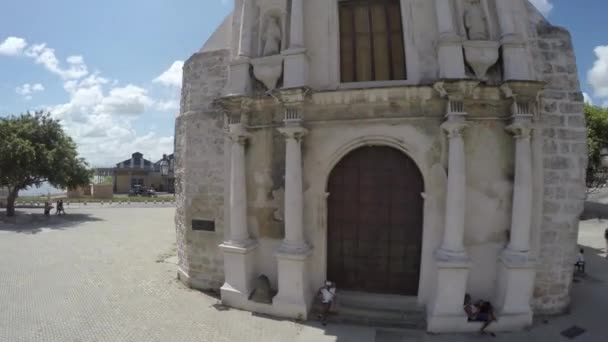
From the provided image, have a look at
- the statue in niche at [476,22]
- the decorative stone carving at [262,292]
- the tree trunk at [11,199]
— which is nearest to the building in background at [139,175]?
the tree trunk at [11,199]

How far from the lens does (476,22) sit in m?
8.05

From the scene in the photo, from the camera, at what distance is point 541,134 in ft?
25.2

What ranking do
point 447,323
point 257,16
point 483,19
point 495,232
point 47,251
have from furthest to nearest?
point 47,251 → point 257,16 → point 483,19 → point 495,232 → point 447,323

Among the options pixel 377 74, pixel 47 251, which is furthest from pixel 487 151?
pixel 47 251

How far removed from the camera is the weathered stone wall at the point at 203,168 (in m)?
9.27

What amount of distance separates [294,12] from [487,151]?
5734 millimetres

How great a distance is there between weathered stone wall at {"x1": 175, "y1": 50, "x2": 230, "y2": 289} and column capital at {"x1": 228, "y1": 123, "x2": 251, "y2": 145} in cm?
89

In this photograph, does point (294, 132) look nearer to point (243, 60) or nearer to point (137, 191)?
point (243, 60)

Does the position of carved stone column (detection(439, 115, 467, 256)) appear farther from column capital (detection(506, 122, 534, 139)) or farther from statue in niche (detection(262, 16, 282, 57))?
statue in niche (detection(262, 16, 282, 57))

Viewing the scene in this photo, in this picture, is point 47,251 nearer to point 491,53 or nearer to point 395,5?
point 395,5

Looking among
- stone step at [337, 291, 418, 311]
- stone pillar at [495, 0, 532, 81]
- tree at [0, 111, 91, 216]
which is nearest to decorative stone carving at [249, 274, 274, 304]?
stone step at [337, 291, 418, 311]

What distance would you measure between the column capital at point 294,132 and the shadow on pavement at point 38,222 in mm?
17329

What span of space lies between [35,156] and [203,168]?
1725cm

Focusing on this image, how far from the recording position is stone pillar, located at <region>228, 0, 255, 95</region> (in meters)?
8.57
